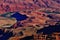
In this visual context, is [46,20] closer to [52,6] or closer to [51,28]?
[51,28]

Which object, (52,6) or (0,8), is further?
(52,6)

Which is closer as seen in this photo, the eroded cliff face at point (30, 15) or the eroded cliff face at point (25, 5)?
the eroded cliff face at point (30, 15)

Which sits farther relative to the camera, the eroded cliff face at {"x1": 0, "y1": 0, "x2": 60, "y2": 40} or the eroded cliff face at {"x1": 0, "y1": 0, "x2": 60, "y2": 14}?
the eroded cliff face at {"x1": 0, "y1": 0, "x2": 60, "y2": 14}

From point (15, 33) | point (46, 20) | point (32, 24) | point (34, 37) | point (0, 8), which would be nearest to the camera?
point (34, 37)

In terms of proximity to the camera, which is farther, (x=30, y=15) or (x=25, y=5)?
(x=25, y=5)

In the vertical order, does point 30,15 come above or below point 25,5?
above

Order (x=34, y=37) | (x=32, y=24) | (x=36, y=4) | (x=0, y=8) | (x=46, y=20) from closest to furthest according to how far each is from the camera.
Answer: (x=34, y=37) < (x=32, y=24) < (x=46, y=20) < (x=0, y=8) < (x=36, y=4)

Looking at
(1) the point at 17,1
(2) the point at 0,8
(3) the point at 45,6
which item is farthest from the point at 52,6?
(2) the point at 0,8

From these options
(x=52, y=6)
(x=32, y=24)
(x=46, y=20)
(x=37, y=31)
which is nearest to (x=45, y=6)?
(x=52, y=6)

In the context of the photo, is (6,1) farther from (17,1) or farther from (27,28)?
(27,28)
